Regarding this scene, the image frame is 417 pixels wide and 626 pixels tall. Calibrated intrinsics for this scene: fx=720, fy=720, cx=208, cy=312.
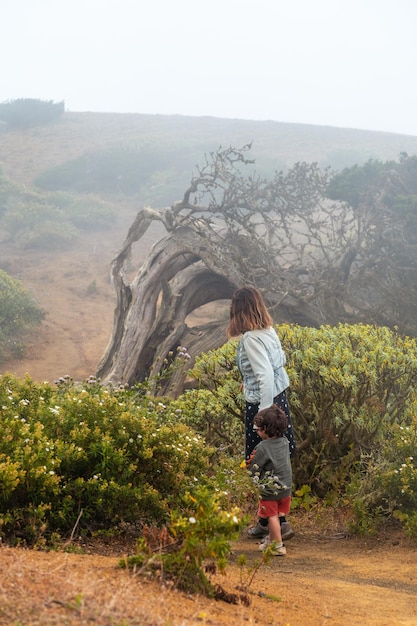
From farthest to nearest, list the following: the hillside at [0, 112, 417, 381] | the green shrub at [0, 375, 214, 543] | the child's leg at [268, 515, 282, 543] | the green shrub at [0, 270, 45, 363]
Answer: the hillside at [0, 112, 417, 381]
the green shrub at [0, 270, 45, 363]
the child's leg at [268, 515, 282, 543]
the green shrub at [0, 375, 214, 543]

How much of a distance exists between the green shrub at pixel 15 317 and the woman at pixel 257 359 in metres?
13.0

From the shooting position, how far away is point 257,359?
5.10 m

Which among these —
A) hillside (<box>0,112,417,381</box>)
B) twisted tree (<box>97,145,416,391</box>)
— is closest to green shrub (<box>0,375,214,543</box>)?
twisted tree (<box>97,145,416,391</box>)

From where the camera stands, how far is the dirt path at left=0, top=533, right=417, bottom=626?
8.32 ft

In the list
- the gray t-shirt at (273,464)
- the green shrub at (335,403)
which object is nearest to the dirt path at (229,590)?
the gray t-shirt at (273,464)

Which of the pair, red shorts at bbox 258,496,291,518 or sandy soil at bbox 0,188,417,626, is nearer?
sandy soil at bbox 0,188,417,626

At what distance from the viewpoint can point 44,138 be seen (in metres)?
50.1

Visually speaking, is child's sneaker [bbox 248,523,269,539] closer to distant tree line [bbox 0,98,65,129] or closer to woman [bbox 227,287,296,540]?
woman [bbox 227,287,296,540]

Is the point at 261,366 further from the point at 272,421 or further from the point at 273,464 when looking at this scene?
the point at 273,464

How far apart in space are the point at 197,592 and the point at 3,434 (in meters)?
1.71

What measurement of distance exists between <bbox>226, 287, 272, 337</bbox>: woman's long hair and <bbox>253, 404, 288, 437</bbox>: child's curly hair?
600 mm

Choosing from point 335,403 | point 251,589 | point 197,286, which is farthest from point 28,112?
point 251,589

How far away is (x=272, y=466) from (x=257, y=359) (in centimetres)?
75

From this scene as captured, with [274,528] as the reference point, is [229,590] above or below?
above
